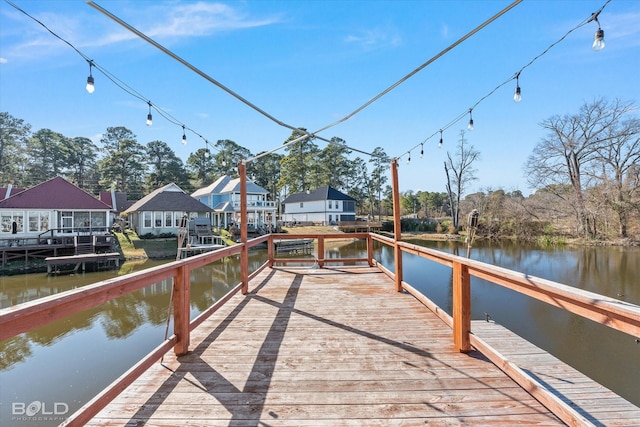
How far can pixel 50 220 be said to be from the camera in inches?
708

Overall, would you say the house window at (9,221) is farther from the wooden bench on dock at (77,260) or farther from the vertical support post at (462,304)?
the vertical support post at (462,304)

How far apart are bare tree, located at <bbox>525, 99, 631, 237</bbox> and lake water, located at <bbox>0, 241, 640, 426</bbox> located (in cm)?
965

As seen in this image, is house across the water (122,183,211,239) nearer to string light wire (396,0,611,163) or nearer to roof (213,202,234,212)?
roof (213,202,234,212)

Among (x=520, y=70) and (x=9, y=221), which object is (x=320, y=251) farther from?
(x=9, y=221)

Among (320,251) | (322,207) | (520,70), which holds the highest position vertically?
(520,70)

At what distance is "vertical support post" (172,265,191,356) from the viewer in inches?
98.5

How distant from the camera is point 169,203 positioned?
74.4 ft

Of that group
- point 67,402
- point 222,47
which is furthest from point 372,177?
point 67,402

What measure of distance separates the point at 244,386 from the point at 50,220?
2231 centimetres

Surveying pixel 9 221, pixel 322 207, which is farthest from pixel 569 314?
pixel 322 207

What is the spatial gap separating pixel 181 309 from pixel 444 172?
34100 mm

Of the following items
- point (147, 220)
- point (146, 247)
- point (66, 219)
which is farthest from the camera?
point (147, 220)

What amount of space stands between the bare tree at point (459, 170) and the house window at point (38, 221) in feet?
107

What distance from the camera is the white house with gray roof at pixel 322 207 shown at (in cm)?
3569
